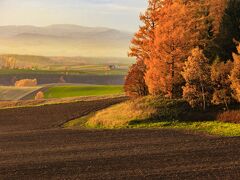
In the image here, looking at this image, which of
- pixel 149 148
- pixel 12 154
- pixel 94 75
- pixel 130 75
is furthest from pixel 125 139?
pixel 94 75

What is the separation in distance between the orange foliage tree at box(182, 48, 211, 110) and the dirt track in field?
28.2 ft

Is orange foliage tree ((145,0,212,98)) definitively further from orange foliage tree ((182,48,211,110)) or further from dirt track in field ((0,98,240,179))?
dirt track in field ((0,98,240,179))

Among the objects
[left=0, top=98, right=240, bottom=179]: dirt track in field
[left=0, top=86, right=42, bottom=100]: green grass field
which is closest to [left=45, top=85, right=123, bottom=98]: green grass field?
[left=0, top=86, right=42, bottom=100]: green grass field

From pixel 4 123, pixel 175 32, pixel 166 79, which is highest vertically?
pixel 175 32

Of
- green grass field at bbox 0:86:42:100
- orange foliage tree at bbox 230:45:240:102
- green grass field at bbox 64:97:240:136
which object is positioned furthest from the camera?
green grass field at bbox 0:86:42:100

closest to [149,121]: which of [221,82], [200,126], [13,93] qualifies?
[200,126]

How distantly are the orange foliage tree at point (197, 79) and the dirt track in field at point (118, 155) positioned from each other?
28.2 ft

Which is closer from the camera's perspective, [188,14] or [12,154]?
[12,154]

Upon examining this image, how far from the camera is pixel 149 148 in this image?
95.5ft

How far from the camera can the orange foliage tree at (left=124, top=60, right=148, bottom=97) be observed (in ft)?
189

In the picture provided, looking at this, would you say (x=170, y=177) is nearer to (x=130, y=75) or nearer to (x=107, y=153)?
(x=107, y=153)

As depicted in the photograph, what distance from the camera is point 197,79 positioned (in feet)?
145

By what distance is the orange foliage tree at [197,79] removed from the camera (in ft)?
142

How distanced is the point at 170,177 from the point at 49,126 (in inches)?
1216
